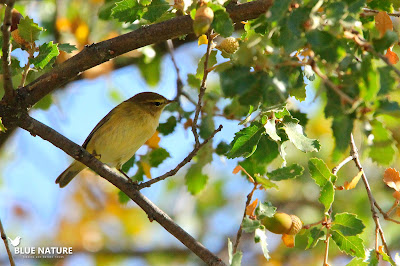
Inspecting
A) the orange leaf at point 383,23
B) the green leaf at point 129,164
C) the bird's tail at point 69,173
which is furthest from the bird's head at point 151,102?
the orange leaf at point 383,23

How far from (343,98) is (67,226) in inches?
204

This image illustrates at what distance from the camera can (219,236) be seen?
6.70 meters

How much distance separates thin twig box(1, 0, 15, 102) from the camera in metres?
2.20

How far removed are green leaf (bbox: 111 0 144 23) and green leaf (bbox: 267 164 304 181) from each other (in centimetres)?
109

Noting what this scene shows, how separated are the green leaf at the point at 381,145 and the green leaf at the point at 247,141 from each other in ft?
2.18

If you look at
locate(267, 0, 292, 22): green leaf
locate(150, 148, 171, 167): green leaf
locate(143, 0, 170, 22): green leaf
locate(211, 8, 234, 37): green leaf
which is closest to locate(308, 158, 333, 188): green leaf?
locate(211, 8, 234, 37): green leaf

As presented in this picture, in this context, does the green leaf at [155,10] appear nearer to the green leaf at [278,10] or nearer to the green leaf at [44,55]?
the green leaf at [44,55]

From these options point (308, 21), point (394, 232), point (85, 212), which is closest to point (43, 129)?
point (308, 21)

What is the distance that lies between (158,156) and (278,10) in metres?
1.97

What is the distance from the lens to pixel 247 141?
8.23 ft

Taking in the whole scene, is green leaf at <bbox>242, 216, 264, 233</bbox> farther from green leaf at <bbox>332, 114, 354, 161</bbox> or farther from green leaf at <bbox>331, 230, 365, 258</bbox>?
green leaf at <bbox>332, 114, 354, 161</bbox>

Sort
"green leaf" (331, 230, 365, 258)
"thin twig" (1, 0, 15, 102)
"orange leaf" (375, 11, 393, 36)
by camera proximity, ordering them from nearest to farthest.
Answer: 1. "orange leaf" (375, 11, 393, 36)
2. "thin twig" (1, 0, 15, 102)
3. "green leaf" (331, 230, 365, 258)

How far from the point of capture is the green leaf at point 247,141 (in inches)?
97.8

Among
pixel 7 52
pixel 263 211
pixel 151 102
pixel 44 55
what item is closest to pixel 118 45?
pixel 44 55
